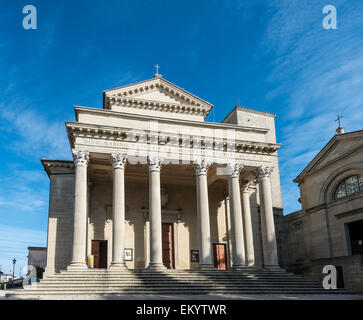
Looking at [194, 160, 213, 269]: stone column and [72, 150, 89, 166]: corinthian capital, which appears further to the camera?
[194, 160, 213, 269]: stone column

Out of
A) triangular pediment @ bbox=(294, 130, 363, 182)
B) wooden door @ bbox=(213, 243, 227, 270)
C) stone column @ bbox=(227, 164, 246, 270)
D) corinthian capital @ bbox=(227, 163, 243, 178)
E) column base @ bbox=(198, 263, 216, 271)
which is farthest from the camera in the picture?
wooden door @ bbox=(213, 243, 227, 270)

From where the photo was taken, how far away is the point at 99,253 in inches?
1021

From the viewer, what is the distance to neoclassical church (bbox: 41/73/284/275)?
21.8 metres

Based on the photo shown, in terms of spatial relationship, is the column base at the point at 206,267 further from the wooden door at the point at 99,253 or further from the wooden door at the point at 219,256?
the wooden door at the point at 99,253

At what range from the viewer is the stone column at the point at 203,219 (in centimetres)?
2203

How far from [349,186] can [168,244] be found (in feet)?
43.3

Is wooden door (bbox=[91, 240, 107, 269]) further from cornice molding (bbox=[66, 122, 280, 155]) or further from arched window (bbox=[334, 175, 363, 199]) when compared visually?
arched window (bbox=[334, 175, 363, 199])

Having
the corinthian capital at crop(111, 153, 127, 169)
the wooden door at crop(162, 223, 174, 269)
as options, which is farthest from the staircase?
the wooden door at crop(162, 223, 174, 269)

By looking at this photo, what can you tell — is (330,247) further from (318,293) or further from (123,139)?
(123,139)

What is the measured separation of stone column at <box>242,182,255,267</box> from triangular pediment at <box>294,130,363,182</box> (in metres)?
4.81

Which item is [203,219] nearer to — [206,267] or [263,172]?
[206,267]
